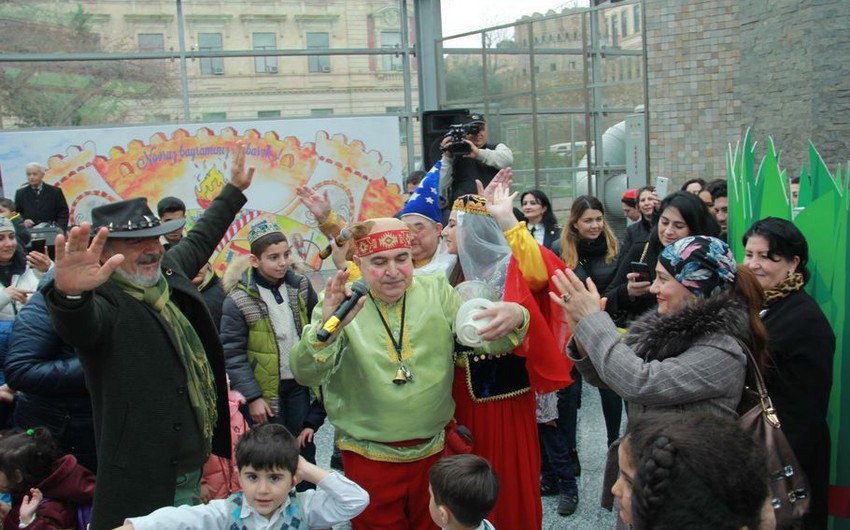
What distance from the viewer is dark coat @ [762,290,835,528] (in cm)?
330

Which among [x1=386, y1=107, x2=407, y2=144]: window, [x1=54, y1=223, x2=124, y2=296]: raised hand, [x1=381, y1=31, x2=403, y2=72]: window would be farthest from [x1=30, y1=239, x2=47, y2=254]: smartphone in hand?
[x1=381, y1=31, x2=403, y2=72]: window

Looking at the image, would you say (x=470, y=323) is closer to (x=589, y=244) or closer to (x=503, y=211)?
(x=503, y=211)

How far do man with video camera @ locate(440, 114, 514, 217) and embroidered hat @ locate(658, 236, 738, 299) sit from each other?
3.89m

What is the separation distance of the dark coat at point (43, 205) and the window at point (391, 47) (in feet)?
14.3

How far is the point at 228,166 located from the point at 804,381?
8068 mm

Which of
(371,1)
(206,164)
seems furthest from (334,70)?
(206,164)

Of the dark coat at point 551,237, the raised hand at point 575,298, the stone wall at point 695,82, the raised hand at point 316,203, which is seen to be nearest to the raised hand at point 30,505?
the raised hand at point 316,203

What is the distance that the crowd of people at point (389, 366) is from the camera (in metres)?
2.82

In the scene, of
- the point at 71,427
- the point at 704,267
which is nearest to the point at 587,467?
the point at 704,267

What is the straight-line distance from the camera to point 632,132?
32.4ft

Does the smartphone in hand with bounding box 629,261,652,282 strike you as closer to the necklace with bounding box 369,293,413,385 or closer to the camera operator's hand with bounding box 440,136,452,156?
the necklace with bounding box 369,293,413,385

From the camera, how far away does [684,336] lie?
2730mm

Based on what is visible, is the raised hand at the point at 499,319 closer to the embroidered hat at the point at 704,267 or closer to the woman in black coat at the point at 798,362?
the embroidered hat at the point at 704,267

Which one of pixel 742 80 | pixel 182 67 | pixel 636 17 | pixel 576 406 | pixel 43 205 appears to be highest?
pixel 636 17
